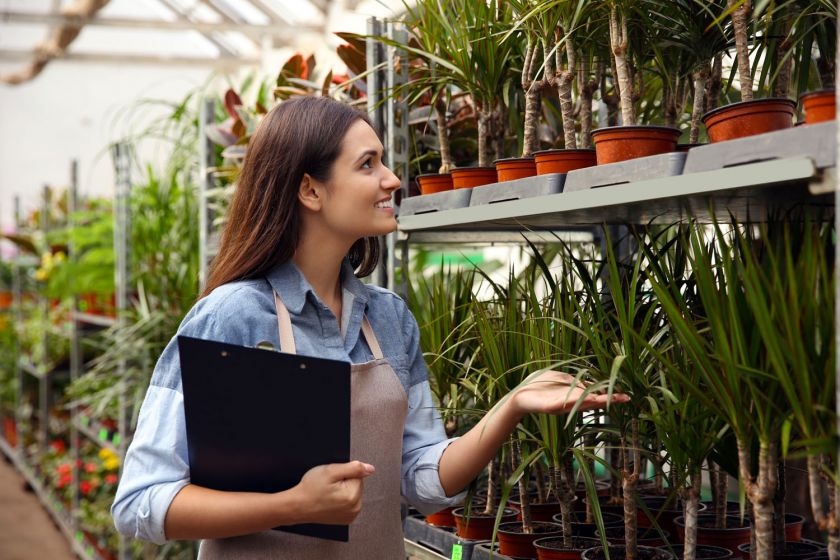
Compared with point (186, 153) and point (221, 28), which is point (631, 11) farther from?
point (221, 28)

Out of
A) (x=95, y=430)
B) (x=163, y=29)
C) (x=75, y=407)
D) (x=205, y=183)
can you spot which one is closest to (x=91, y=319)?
(x=95, y=430)

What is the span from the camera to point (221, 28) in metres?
7.88

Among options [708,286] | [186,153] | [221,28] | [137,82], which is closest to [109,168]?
[137,82]

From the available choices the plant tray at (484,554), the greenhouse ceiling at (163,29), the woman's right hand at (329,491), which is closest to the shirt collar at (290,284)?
the woman's right hand at (329,491)

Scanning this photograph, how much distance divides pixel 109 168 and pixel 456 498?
10006 millimetres

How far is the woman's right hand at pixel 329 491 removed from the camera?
1.11m

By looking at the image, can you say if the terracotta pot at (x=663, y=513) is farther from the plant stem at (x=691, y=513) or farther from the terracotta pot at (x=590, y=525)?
the plant stem at (x=691, y=513)

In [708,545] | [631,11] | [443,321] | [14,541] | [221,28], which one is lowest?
[14,541]

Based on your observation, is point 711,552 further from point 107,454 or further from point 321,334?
point 107,454

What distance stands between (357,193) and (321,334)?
0.72ft

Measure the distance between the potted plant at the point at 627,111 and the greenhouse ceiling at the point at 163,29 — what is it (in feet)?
17.0

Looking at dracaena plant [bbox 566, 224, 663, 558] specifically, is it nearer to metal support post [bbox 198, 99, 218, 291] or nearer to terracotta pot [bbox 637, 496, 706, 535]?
terracotta pot [bbox 637, 496, 706, 535]

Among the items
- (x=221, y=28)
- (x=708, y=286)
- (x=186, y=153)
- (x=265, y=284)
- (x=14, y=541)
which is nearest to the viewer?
(x=708, y=286)

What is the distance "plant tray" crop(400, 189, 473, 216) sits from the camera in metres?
1.52
